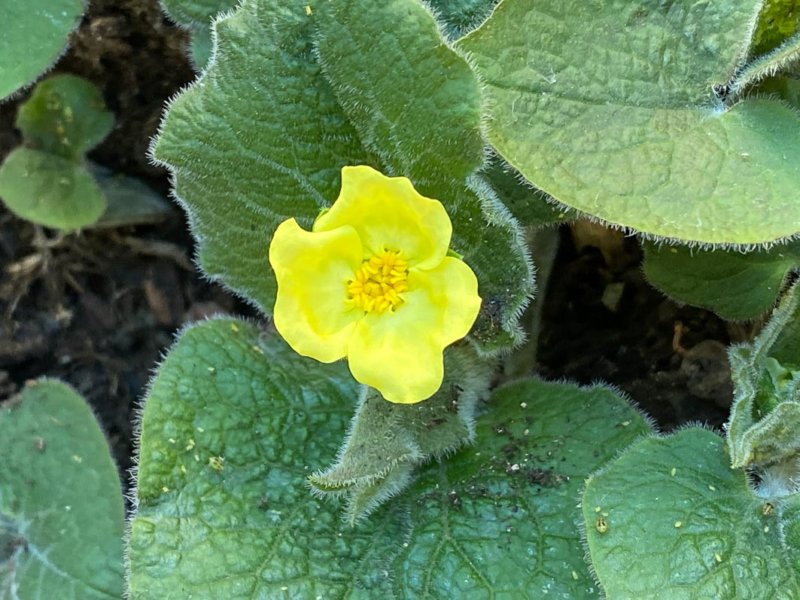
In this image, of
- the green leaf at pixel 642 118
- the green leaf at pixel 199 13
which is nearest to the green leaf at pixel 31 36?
the green leaf at pixel 199 13

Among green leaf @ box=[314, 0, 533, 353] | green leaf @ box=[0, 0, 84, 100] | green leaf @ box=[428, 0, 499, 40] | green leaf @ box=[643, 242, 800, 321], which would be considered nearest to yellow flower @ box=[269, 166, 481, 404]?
green leaf @ box=[314, 0, 533, 353]

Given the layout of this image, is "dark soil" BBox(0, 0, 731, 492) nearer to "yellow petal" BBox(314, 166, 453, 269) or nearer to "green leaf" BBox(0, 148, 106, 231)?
"green leaf" BBox(0, 148, 106, 231)

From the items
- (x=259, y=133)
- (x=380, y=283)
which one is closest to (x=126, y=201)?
(x=259, y=133)

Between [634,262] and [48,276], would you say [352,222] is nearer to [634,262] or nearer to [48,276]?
[634,262]

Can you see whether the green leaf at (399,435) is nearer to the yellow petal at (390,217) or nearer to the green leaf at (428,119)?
the green leaf at (428,119)

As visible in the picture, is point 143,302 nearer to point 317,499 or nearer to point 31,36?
point 31,36
